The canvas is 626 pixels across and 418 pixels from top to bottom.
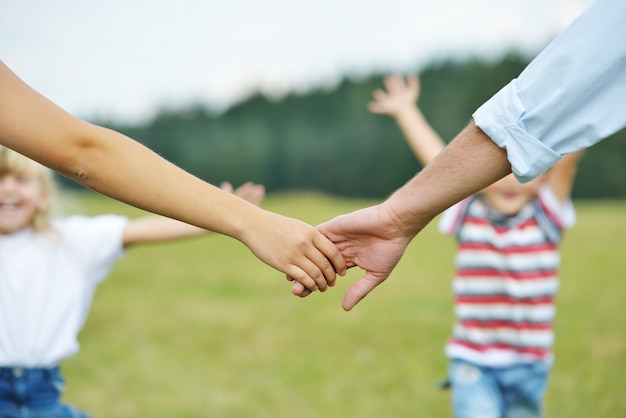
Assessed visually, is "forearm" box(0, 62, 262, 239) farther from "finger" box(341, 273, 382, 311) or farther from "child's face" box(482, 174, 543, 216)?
"child's face" box(482, 174, 543, 216)

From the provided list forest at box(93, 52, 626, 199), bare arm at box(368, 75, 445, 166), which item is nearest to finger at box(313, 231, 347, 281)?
bare arm at box(368, 75, 445, 166)

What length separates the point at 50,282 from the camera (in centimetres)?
291

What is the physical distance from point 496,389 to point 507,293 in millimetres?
391

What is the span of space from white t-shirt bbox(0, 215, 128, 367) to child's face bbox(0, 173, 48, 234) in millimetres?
45

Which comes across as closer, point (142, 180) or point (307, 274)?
point (142, 180)

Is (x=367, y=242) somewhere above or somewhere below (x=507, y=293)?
below

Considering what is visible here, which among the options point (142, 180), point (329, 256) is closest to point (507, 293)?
point (329, 256)

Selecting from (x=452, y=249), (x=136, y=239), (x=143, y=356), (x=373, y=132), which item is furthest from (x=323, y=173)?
(x=136, y=239)

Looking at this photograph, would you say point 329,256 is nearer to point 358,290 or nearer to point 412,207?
point 358,290

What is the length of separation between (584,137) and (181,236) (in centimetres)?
158

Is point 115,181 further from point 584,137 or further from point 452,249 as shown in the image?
point 452,249

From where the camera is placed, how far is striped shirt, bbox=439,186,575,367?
10.3ft

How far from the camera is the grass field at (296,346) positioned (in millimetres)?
4652

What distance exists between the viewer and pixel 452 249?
1147 cm
